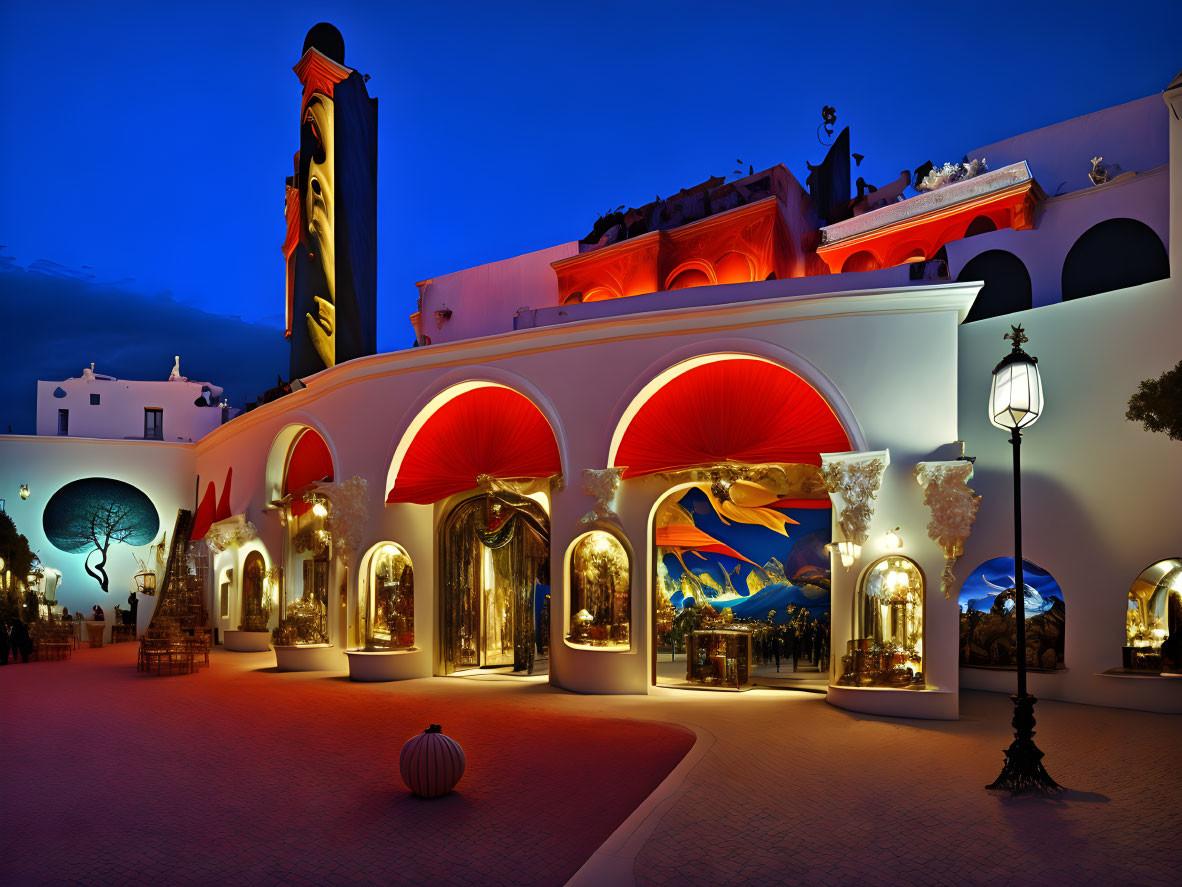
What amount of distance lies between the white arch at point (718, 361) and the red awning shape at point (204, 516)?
16.2 meters

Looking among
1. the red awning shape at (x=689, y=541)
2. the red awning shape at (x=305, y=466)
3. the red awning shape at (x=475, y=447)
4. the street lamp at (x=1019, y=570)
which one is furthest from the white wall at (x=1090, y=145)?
the red awning shape at (x=305, y=466)

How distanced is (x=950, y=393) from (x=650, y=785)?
768 centimetres

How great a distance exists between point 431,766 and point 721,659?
8.27m

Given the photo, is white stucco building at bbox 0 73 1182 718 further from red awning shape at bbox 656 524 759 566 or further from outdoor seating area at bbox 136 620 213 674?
outdoor seating area at bbox 136 620 213 674

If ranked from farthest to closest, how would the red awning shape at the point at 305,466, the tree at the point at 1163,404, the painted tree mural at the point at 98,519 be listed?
the painted tree mural at the point at 98,519
the red awning shape at the point at 305,466
the tree at the point at 1163,404

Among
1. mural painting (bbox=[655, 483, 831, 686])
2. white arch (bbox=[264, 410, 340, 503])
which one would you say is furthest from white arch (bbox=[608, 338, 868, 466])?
white arch (bbox=[264, 410, 340, 503])

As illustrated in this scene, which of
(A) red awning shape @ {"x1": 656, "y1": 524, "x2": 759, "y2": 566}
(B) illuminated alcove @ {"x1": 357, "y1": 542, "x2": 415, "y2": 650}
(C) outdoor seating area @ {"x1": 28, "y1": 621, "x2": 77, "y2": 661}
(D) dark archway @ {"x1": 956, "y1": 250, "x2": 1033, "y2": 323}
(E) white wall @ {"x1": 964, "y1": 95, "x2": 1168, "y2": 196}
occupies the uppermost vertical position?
(E) white wall @ {"x1": 964, "y1": 95, "x2": 1168, "y2": 196}

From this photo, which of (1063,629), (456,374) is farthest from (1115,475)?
(456,374)

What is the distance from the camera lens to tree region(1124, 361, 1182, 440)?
10039 mm

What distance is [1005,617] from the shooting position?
1488cm

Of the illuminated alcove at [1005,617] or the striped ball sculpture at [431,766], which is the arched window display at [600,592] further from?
the striped ball sculpture at [431,766]

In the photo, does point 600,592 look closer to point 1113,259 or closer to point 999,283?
Answer: point 999,283

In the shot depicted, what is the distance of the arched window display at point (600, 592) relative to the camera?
1494 cm

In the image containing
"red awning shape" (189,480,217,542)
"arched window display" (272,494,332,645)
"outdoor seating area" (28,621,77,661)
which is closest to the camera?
"arched window display" (272,494,332,645)
